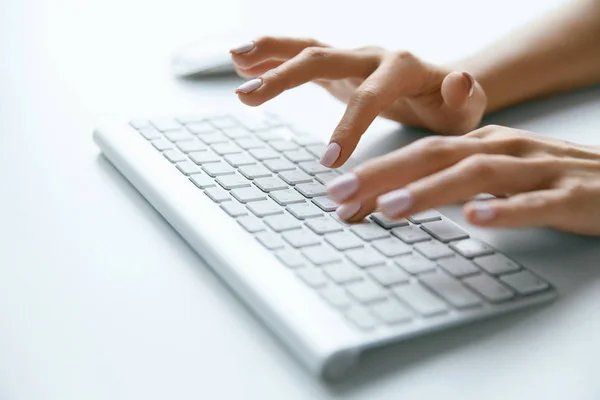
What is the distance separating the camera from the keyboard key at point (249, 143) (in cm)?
71

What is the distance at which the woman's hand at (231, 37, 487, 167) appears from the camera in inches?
27.2

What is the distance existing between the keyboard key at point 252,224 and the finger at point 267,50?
30 cm

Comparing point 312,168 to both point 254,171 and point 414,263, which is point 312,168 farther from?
point 414,263

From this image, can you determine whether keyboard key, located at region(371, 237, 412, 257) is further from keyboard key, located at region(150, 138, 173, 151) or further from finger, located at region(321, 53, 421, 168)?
keyboard key, located at region(150, 138, 173, 151)

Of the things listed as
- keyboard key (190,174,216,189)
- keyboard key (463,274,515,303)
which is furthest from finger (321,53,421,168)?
keyboard key (463,274,515,303)

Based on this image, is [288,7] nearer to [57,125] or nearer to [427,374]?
[57,125]

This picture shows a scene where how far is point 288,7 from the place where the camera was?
4.36 feet

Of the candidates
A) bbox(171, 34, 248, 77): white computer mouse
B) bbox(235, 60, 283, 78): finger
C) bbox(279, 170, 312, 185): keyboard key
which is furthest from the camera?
bbox(171, 34, 248, 77): white computer mouse

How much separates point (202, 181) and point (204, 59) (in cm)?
39

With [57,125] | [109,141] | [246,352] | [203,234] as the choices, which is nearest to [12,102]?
[57,125]

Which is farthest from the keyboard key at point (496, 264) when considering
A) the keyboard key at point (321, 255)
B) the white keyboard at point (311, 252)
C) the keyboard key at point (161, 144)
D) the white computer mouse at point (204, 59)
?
the white computer mouse at point (204, 59)

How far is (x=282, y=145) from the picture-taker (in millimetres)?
727

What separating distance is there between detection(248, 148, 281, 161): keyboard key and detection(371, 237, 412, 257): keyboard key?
0.62 feet

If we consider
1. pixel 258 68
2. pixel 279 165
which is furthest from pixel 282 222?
pixel 258 68
